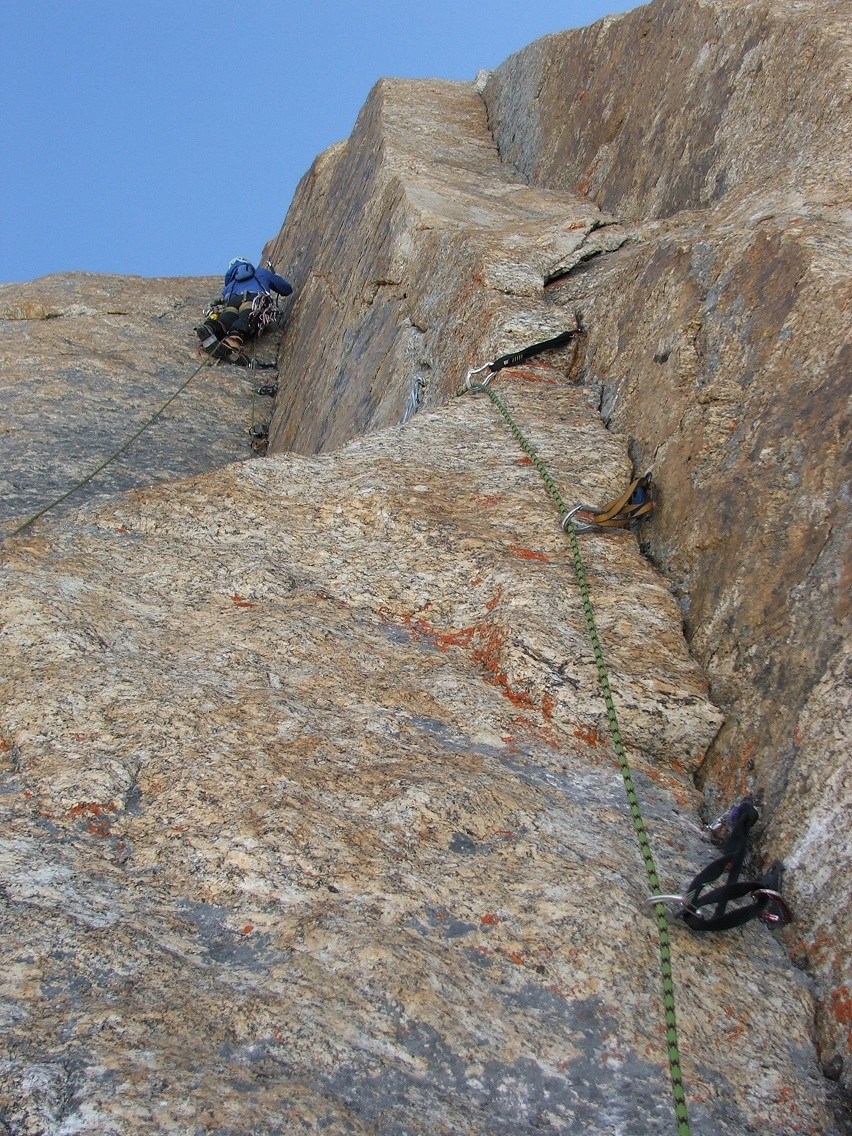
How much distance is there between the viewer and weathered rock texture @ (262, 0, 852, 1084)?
3.13 m

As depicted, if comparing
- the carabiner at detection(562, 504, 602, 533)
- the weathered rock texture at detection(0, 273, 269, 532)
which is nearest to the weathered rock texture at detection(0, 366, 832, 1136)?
the carabiner at detection(562, 504, 602, 533)

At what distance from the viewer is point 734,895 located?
263 cm

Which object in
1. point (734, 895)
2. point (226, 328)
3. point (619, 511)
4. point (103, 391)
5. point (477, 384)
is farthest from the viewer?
point (226, 328)

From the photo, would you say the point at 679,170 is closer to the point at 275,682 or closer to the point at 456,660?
the point at 456,660

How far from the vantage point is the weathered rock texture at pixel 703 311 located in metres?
3.13

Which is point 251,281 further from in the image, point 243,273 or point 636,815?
point 636,815

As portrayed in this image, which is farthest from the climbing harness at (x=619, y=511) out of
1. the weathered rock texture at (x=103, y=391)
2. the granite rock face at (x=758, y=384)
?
the weathered rock texture at (x=103, y=391)

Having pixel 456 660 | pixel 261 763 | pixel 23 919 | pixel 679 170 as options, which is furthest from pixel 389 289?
pixel 23 919

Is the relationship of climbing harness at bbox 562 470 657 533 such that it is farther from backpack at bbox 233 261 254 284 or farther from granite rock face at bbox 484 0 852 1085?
backpack at bbox 233 261 254 284

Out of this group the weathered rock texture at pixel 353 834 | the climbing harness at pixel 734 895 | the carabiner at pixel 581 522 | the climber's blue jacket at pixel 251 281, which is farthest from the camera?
the climber's blue jacket at pixel 251 281

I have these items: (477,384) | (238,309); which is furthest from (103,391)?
(477,384)

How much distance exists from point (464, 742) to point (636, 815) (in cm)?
62

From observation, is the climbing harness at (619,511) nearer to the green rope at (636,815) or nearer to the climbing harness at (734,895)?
the green rope at (636,815)

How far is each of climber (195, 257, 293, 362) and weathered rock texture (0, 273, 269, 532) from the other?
281 mm
